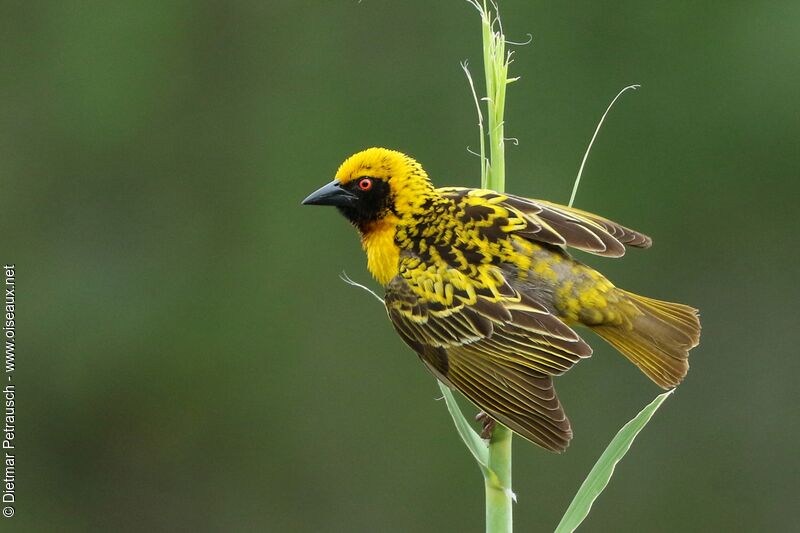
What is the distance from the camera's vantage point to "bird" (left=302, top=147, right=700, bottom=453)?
9.35 ft

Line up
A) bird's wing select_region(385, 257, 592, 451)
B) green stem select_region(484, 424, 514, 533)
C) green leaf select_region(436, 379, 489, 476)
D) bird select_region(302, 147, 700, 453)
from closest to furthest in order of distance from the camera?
green stem select_region(484, 424, 514, 533), green leaf select_region(436, 379, 489, 476), bird's wing select_region(385, 257, 592, 451), bird select_region(302, 147, 700, 453)

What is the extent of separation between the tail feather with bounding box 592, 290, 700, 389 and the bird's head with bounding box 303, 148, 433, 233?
635 mm

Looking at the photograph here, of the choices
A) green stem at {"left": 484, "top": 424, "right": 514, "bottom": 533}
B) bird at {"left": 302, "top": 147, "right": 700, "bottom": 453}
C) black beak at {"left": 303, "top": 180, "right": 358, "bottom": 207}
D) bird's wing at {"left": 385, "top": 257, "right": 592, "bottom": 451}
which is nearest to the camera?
green stem at {"left": 484, "top": 424, "right": 514, "bottom": 533}

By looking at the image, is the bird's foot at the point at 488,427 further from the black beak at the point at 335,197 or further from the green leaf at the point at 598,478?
the black beak at the point at 335,197

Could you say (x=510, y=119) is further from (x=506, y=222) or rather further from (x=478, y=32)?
(x=506, y=222)

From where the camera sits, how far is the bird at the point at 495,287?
→ 112 inches

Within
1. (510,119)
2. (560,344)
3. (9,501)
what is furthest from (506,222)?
(9,501)

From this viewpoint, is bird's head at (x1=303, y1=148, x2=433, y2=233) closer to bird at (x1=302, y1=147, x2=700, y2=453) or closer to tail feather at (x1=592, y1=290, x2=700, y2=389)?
bird at (x1=302, y1=147, x2=700, y2=453)

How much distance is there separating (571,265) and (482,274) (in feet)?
0.80

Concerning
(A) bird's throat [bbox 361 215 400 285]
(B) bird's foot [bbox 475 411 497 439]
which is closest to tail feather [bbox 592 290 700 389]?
(B) bird's foot [bbox 475 411 497 439]

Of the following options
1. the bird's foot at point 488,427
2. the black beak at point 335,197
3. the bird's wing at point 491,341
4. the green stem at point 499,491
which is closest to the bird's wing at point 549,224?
the bird's wing at point 491,341

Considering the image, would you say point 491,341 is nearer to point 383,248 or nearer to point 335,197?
point 383,248

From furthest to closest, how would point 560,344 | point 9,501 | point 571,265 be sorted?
point 9,501 → point 571,265 → point 560,344

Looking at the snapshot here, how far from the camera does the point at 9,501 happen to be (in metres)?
6.29
